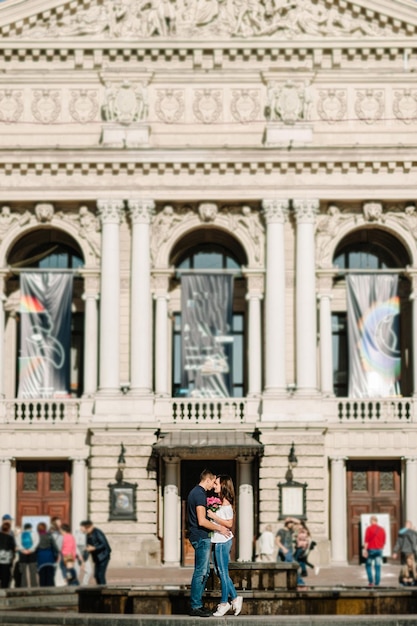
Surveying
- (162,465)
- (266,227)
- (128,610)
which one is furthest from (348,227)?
(128,610)

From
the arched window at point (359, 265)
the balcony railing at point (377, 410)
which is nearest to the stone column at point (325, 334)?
the balcony railing at point (377, 410)

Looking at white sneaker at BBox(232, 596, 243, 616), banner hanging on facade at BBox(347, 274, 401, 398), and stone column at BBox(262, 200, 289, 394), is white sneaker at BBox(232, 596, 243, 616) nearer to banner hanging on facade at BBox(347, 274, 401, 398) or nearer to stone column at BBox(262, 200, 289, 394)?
stone column at BBox(262, 200, 289, 394)

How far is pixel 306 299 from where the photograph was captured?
48969mm

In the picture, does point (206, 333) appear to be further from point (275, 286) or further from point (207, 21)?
point (207, 21)

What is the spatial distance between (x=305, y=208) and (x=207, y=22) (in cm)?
718

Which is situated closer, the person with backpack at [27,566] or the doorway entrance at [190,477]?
the person with backpack at [27,566]

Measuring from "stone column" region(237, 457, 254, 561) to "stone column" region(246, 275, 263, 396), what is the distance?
3.16 meters

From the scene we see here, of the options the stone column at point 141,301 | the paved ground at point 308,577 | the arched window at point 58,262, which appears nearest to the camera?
the paved ground at point 308,577

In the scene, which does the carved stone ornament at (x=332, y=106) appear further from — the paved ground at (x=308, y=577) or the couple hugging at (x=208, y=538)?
the couple hugging at (x=208, y=538)

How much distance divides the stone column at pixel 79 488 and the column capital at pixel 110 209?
26.1 ft

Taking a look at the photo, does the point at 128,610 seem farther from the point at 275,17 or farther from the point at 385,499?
the point at 275,17

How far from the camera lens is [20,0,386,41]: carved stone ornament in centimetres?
4975

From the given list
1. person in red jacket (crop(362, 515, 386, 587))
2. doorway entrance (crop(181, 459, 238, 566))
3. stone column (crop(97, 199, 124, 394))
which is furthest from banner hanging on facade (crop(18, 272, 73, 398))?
person in red jacket (crop(362, 515, 386, 587))

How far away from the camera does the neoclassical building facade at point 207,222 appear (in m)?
48.1
